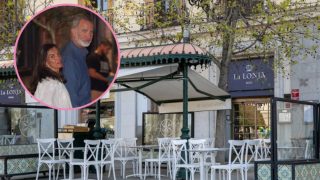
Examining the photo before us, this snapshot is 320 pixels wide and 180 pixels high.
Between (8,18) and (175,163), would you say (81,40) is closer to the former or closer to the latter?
(175,163)

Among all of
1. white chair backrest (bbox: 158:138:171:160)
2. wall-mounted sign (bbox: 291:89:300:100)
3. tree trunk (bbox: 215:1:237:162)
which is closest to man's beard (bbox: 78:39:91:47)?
white chair backrest (bbox: 158:138:171:160)

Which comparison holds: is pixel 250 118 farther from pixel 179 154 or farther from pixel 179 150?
pixel 179 150

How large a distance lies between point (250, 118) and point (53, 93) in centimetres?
1492

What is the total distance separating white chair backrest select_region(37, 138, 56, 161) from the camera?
11.2 metres

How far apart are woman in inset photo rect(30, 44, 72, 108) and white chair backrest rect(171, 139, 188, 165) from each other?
6619 millimetres

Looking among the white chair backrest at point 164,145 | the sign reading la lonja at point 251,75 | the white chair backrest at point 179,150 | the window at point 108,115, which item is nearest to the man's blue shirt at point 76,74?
the white chair backrest at point 179,150

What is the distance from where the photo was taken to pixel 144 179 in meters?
11.4

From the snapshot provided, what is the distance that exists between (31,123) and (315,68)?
8.73m

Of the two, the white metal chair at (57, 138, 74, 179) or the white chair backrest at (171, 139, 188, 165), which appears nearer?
the white chair backrest at (171, 139, 188, 165)

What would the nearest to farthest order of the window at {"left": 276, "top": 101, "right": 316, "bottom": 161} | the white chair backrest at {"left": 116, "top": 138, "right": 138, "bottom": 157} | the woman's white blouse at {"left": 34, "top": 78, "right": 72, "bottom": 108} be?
the woman's white blouse at {"left": 34, "top": 78, "right": 72, "bottom": 108}, the window at {"left": 276, "top": 101, "right": 316, "bottom": 161}, the white chair backrest at {"left": 116, "top": 138, "right": 138, "bottom": 157}

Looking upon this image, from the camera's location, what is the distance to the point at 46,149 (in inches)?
443

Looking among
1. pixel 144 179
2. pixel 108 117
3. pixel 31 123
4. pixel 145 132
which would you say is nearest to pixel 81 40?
pixel 144 179

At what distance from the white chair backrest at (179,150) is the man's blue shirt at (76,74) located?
6667mm

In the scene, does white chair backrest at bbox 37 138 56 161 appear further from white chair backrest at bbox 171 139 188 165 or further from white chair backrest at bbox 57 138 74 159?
white chair backrest at bbox 171 139 188 165
